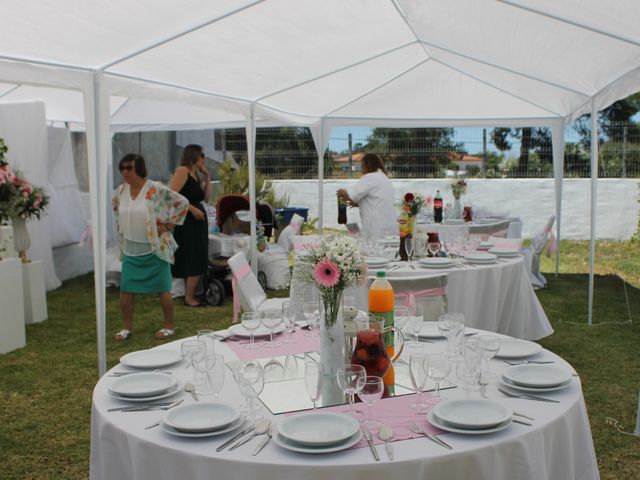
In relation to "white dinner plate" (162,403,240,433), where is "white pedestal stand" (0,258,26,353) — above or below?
below

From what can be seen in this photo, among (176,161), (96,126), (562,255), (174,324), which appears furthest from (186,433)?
(176,161)

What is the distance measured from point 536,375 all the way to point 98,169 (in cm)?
326

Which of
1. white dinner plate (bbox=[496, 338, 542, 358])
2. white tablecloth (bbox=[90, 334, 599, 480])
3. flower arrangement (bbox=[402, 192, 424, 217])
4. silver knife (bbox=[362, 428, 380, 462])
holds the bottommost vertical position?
white tablecloth (bbox=[90, 334, 599, 480])

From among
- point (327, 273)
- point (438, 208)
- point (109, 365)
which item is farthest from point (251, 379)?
point (438, 208)

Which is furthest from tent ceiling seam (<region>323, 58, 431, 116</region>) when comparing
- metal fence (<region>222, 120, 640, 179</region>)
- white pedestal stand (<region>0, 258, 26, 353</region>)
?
white pedestal stand (<region>0, 258, 26, 353</region>)

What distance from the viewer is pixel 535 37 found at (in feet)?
15.4

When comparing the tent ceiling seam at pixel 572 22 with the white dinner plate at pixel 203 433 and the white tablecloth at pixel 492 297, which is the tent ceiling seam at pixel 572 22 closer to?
the white tablecloth at pixel 492 297

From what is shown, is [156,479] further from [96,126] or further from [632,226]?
[632,226]

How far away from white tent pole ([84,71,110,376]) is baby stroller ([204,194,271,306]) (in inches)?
98.8

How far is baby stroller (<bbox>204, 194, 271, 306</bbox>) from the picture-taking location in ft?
23.0

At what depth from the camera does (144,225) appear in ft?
16.9

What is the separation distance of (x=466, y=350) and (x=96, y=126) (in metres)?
3.26

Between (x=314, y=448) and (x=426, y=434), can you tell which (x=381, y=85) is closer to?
(x=426, y=434)

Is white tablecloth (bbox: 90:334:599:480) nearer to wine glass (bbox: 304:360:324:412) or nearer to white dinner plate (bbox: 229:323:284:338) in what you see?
wine glass (bbox: 304:360:324:412)
